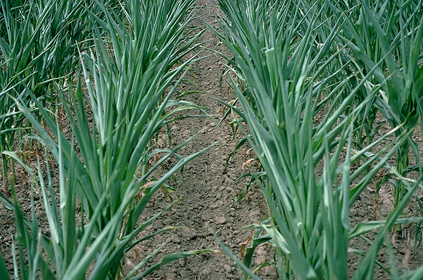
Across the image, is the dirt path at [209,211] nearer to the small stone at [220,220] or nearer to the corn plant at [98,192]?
the small stone at [220,220]

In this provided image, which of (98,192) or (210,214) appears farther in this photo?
Result: (210,214)

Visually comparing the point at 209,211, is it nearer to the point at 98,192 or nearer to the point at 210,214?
the point at 210,214

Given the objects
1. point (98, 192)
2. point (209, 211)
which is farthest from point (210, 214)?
point (98, 192)

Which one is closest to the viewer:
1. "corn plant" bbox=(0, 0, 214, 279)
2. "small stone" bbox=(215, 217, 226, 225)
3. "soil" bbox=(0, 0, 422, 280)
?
"corn plant" bbox=(0, 0, 214, 279)

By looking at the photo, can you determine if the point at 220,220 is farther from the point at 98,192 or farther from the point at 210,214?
the point at 98,192

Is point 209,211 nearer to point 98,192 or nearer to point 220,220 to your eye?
point 220,220

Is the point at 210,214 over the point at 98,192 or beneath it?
beneath

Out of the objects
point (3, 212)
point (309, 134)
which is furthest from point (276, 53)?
point (3, 212)

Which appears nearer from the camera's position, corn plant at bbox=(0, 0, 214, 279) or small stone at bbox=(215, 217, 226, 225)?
corn plant at bbox=(0, 0, 214, 279)

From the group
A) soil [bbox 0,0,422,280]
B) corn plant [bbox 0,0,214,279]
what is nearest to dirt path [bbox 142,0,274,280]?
soil [bbox 0,0,422,280]

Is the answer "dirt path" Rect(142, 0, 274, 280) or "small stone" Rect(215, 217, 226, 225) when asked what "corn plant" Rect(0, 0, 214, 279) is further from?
"small stone" Rect(215, 217, 226, 225)

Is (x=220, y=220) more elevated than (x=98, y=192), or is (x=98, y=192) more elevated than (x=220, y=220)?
(x=98, y=192)

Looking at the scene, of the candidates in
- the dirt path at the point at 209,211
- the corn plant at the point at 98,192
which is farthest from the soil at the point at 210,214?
the corn plant at the point at 98,192

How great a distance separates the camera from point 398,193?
2078 millimetres
